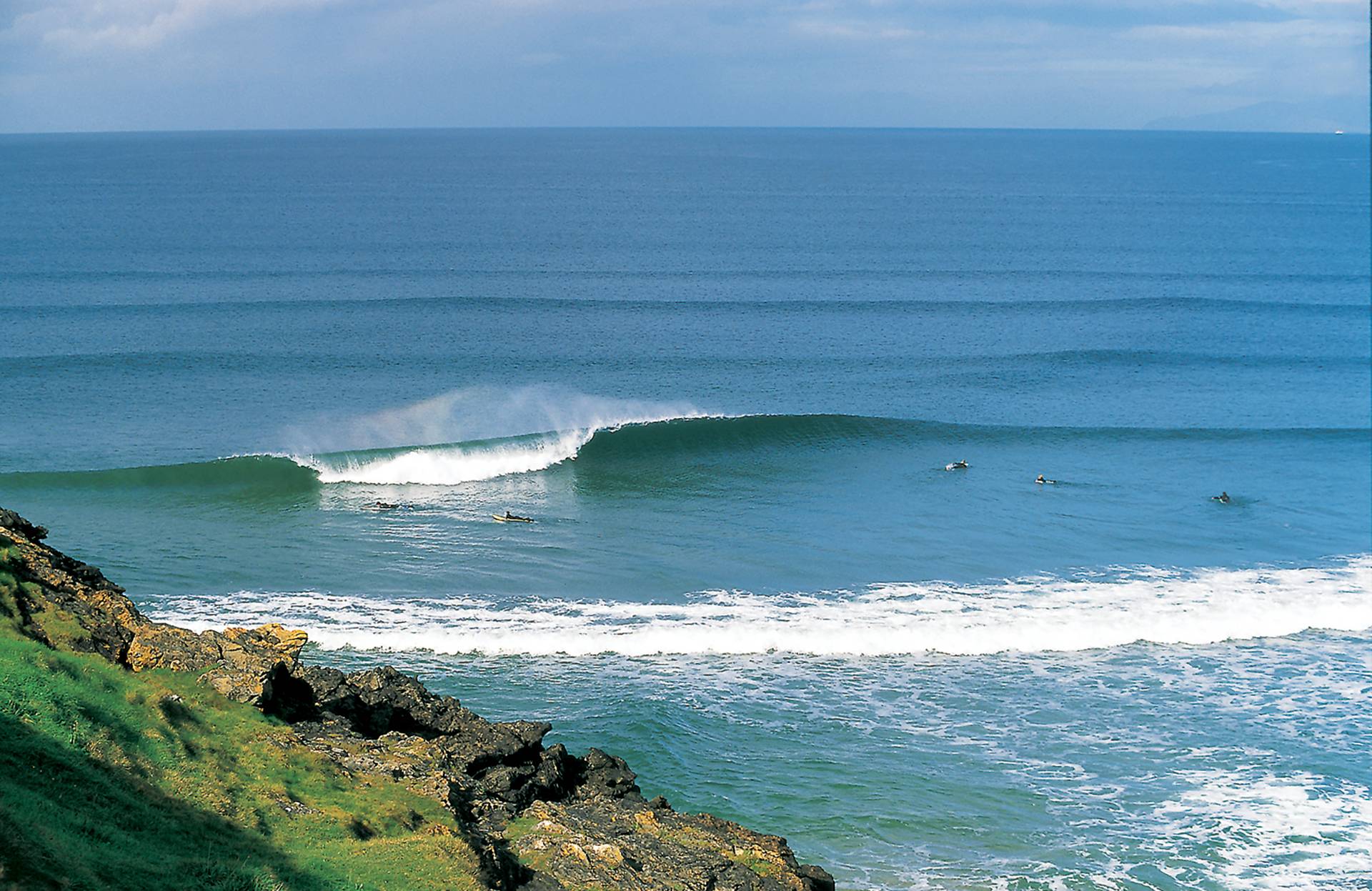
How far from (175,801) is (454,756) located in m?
4.22

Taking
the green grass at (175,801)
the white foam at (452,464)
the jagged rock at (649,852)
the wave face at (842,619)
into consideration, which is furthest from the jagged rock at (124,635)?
the white foam at (452,464)

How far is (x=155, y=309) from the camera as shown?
6019 centimetres

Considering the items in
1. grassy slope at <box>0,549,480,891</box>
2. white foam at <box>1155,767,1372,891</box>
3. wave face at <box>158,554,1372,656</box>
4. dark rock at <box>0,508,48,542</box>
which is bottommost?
white foam at <box>1155,767,1372,891</box>

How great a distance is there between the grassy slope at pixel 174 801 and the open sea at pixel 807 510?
7.21 metres

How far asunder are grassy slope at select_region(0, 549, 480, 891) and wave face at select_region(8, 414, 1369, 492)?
24.7 metres

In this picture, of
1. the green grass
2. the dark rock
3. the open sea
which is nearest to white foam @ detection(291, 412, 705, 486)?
the open sea

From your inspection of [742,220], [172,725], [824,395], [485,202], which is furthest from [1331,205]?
[172,725]

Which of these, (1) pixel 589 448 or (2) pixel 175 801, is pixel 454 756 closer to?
(2) pixel 175 801

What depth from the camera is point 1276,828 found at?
17875mm

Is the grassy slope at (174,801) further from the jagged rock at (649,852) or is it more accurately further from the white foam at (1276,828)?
the white foam at (1276,828)

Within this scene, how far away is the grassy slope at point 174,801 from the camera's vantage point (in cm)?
951

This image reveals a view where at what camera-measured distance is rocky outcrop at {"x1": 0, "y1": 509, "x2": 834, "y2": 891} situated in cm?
1238

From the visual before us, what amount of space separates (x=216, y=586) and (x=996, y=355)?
3963cm

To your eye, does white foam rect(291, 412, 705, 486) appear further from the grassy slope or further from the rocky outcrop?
the grassy slope
